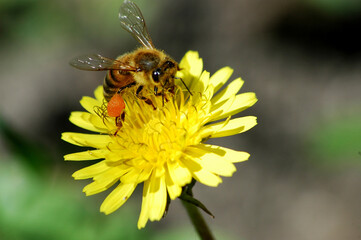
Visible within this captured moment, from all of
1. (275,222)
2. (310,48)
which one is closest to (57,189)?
(275,222)

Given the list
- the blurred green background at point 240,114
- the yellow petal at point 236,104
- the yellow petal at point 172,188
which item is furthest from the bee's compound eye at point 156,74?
the blurred green background at point 240,114

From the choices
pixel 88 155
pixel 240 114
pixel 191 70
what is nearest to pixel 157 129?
pixel 88 155

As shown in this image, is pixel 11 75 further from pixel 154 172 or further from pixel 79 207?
pixel 154 172

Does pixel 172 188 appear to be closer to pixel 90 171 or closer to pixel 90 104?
pixel 90 171

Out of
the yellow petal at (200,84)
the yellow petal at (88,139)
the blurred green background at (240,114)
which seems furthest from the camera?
the blurred green background at (240,114)

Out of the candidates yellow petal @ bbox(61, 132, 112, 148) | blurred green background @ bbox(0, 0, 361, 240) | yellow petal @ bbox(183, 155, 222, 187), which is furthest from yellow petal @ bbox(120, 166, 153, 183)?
blurred green background @ bbox(0, 0, 361, 240)

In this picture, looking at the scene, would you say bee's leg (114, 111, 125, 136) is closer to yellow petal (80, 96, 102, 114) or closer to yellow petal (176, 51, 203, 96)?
yellow petal (80, 96, 102, 114)

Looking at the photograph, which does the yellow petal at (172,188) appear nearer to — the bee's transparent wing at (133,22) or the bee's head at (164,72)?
the bee's head at (164,72)
